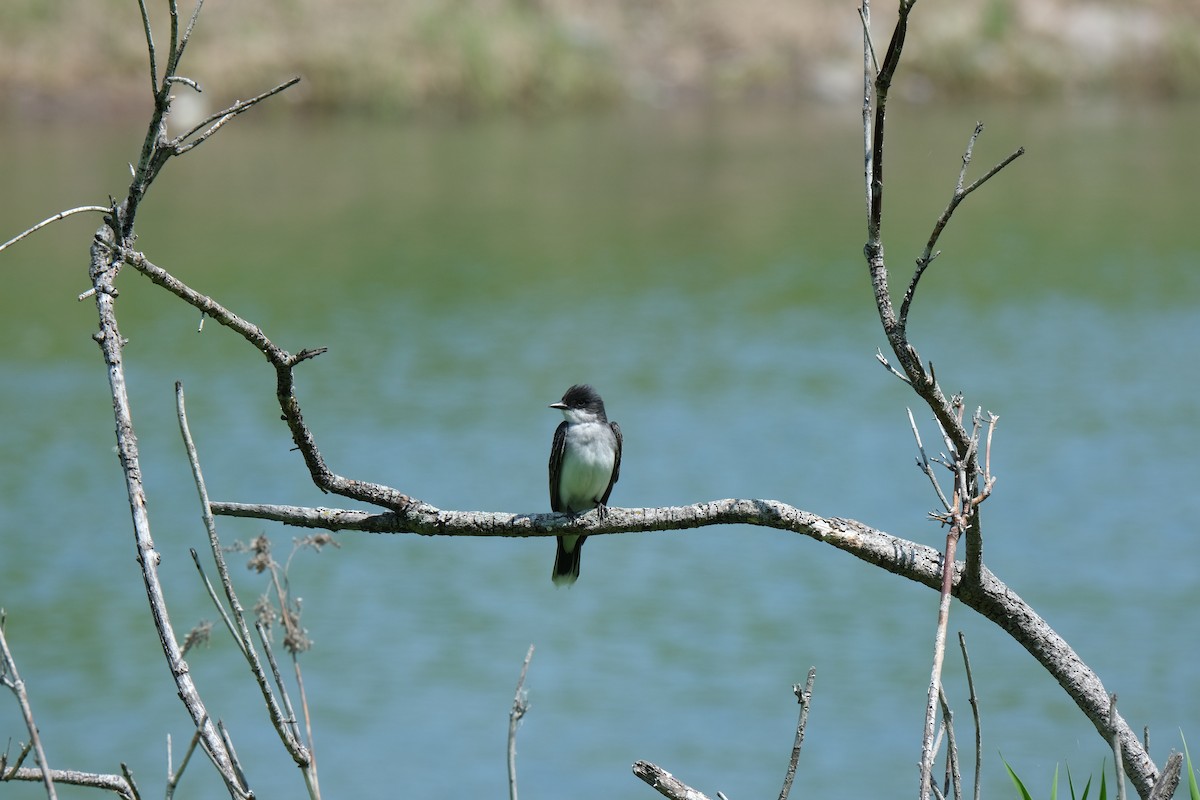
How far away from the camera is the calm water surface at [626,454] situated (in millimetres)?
9023

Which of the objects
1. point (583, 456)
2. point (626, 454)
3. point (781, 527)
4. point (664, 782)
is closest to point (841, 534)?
point (781, 527)

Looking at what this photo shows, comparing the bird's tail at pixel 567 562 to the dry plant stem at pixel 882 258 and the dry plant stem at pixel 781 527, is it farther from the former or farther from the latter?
the dry plant stem at pixel 882 258

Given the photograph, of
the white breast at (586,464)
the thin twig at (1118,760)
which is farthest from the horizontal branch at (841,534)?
the white breast at (586,464)

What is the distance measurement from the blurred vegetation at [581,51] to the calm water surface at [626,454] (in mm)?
6834

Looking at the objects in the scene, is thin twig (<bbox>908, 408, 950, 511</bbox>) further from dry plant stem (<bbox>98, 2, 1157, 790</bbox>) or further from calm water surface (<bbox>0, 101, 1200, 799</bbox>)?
calm water surface (<bbox>0, 101, 1200, 799</bbox>)

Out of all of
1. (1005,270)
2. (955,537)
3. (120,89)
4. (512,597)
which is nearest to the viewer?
(955,537)

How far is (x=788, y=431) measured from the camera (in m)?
13.5

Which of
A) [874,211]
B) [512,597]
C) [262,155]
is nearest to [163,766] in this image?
[512,597]

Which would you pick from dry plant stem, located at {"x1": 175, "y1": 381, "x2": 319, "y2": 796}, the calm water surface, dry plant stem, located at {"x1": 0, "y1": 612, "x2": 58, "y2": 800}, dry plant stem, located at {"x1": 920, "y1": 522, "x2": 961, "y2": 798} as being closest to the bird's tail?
dry plant stem, located at {"x1": 175, "y1": 381, "x2": 319, "y2": 796}

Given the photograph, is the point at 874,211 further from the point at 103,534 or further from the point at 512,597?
the point at 103,534

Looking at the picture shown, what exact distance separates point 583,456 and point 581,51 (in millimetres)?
28925

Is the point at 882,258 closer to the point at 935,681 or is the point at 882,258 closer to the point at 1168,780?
the point at 935,681

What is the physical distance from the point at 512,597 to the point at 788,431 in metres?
3.74

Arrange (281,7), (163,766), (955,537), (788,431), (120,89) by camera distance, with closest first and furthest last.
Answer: (955,537) < (163,766) < (788,431) < (120,89) < (281,7)
